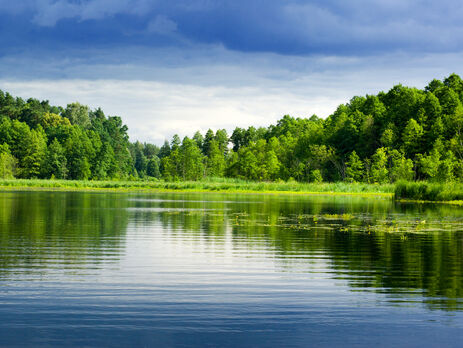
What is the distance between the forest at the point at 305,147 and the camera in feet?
311

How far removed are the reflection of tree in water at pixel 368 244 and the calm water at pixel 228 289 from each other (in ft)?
0.24

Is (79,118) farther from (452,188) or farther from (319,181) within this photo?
(452,188)

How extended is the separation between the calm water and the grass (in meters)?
61.7

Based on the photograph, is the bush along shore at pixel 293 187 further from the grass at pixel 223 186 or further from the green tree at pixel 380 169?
the green tree at pixel 380 169

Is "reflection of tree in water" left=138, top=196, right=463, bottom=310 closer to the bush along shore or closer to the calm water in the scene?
the calm water

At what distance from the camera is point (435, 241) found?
77.2 ft

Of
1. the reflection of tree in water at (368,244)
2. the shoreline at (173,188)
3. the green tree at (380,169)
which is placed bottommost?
the reflection of tree in water at (368,244)

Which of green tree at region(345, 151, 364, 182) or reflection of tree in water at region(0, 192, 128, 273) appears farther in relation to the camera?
green tree at region(345, 151, 364, 182)

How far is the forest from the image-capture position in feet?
311

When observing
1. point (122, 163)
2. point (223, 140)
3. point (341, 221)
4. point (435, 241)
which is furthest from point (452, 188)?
point (122, 163)

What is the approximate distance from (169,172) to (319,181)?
140 ft

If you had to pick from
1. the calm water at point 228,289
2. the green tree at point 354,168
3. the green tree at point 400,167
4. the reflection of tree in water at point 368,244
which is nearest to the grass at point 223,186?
the green tree at point 400,167

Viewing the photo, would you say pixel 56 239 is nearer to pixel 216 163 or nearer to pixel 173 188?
pixel 173 188

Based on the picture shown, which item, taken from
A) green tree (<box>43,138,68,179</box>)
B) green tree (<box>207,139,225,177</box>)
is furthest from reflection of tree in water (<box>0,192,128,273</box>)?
green tree (<box>207,139,225,177</box>)
